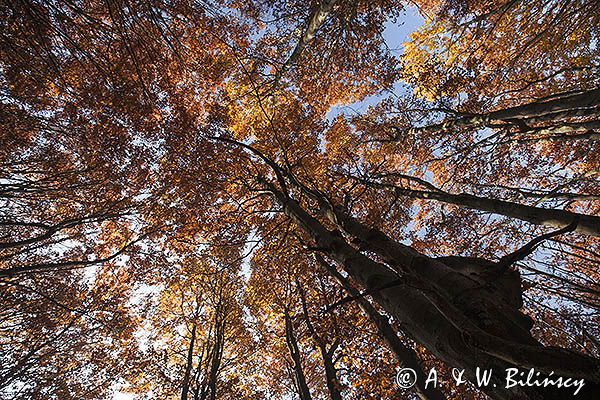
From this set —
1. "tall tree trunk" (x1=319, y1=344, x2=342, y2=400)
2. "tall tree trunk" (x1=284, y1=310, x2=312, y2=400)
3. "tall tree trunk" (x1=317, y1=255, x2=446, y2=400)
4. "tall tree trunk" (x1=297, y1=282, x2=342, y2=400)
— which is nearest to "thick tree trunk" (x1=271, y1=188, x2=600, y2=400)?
"tall tree trunk" (x1=317, y1=255, x2=446, y2=400)

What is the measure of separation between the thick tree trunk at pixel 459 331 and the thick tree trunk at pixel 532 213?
6.66 feet

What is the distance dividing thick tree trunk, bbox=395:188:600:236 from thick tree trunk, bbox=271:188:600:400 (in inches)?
79.9

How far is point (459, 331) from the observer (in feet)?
5.10

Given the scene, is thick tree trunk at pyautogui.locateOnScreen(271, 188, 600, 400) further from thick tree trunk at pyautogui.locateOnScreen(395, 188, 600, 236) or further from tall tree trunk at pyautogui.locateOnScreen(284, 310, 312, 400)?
tall tree trunk at pyautogui.locateOnScreen(284, 310, 312, 400)

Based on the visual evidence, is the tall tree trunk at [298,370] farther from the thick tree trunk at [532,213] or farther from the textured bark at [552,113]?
the textured bark at [552,113]

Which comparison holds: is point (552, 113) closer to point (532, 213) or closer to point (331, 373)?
point (532, 213)

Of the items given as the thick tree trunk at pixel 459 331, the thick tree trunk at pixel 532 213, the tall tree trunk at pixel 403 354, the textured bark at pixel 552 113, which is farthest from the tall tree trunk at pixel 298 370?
the textured bark at pixel 552 113

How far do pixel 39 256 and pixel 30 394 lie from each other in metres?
5.12

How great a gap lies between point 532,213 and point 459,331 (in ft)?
11.9

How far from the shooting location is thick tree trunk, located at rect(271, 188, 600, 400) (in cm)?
115

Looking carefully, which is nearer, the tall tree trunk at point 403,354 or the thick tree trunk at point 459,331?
the thick tree trunk at point 459,331

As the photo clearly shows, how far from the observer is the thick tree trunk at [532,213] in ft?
11.0

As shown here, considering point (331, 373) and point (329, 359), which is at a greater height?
point (329, 359)

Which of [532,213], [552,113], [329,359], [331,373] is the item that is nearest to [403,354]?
[532,213]
